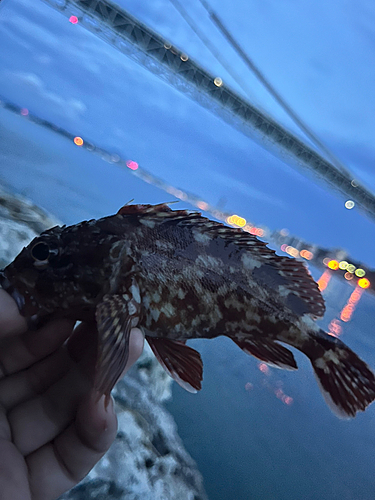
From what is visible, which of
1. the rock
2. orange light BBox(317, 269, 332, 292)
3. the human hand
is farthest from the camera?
orange light BBox(317, 269, 332, 292)

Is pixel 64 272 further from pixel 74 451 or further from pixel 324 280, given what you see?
pixel 324 280

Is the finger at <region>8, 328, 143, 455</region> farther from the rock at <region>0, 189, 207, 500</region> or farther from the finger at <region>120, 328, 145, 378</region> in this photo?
the rock at <region>0, 189, 207, 500</region>

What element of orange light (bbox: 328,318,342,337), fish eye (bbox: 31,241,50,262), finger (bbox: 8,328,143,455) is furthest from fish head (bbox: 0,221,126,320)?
orange light (bbox: 328,318,342,337)

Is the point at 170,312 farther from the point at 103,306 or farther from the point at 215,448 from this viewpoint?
the point at 215,448

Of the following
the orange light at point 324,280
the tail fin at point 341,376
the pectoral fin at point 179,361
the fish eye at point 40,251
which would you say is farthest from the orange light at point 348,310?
the fish eye at point 40,251

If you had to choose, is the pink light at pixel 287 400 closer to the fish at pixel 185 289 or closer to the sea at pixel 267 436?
the sea at pixel 267 436

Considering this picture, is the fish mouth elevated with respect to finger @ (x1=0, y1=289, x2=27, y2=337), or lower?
elevated

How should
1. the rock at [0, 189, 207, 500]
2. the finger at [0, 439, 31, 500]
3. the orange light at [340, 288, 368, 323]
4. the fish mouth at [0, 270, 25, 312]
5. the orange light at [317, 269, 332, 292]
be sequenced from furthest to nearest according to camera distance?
the orange light at [317, 269, 332, 292] → the orange light at [340, 288, 368, 323] → the rock at [0, 189, 207, 500] → the fish mouth at [0, 270, 25, 312] → the finger at [0, 439, 31, 500]

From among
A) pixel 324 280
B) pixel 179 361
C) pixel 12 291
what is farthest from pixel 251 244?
pixel 324 280
